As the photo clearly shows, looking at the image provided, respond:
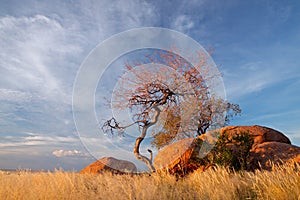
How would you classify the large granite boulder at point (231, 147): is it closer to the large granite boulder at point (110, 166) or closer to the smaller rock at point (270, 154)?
the smaller rock at point (270, 154)

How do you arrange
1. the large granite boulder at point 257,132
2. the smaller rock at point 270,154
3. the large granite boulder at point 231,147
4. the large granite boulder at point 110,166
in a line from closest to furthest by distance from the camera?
the smaller rock at point 270,154
the large granite boulder at point 231,147
the large granite boulder at point 257,132
the large granite boulder at point 110,166

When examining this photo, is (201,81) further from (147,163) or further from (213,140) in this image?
(147,163)

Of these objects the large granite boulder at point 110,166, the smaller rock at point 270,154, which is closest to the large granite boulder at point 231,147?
the smaller rock at point 270,154

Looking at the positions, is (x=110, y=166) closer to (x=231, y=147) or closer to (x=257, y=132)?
(x=231, y=147)

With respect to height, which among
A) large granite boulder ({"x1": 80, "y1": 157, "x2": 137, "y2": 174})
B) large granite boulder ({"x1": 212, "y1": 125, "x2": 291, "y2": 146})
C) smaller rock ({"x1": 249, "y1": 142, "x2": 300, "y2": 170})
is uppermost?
large granite boulder ({"x1": 212, "y1": 125, "x2": 291, "y2": 146})

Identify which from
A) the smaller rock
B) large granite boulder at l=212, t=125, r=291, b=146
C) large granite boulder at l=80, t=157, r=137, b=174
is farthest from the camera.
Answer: large granite boulder at l=80, t=157, r=137, b=174

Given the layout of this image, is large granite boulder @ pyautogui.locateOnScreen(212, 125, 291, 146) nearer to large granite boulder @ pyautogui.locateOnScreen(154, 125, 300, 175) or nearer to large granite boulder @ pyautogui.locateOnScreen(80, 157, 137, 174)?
large granite boulder @ pyautogui.locateOnScreen(154, 125, 300, 175)

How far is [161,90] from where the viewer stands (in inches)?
596

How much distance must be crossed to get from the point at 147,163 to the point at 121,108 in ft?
10.6

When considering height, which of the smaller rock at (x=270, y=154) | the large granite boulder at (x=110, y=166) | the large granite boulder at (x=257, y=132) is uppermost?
the large granite boulder at (x=257, y=132)

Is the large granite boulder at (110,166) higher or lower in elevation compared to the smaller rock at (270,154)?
higher

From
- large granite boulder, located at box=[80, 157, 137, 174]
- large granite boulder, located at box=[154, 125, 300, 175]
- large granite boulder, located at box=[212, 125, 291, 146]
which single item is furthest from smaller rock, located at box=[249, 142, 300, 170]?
large granite boulder, located at box=[80, 157, 137, 174]

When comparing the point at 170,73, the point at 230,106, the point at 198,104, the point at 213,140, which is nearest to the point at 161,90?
the point at 170,73

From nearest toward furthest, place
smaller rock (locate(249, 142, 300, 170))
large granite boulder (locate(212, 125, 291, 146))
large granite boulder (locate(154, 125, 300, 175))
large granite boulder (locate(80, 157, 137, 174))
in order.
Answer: smaller rock (locate(249, 142, 300, 170)) < large granite boulder (locate(154, 125, 300, 175)) < large granite boulder (locate(212, 125, 291, 146)) < large granite boulder (locate(80, 157, 137, 174))
